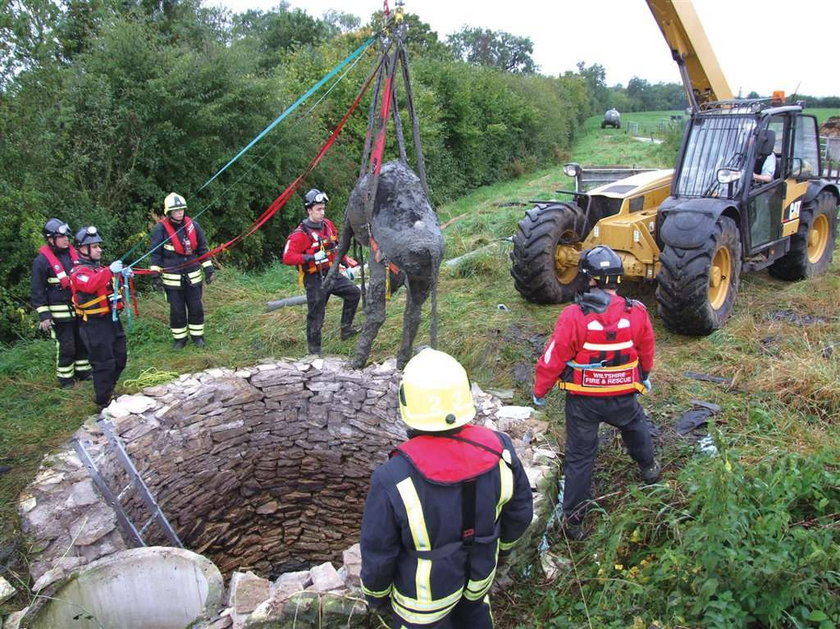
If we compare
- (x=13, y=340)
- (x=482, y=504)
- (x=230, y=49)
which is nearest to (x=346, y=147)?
(x=230, y=49)

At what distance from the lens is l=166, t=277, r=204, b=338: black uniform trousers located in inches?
247

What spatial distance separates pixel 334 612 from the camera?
3061 mm

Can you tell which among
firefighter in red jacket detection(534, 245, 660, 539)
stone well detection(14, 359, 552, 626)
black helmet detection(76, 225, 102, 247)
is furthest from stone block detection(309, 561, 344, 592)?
black helmet detection(76, 225, 102, 247)

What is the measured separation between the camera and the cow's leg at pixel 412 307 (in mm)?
4180

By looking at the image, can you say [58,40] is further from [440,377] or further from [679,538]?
[679,538]

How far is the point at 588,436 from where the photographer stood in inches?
136

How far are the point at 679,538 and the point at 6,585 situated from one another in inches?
142

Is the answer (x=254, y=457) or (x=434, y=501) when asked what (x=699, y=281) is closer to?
(x=434, y=501)

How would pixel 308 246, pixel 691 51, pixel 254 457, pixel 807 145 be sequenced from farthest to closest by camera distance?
pixel 807 145
pixel 691 51
pixel 254 457
pixel 308 246

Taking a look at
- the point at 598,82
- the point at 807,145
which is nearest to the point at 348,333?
the point at 807,145

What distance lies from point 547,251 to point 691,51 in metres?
2.73

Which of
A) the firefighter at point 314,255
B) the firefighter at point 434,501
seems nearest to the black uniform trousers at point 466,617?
the firefighter at point 434,501

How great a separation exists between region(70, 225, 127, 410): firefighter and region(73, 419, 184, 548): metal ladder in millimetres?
598

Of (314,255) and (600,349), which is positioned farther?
(314,255)
